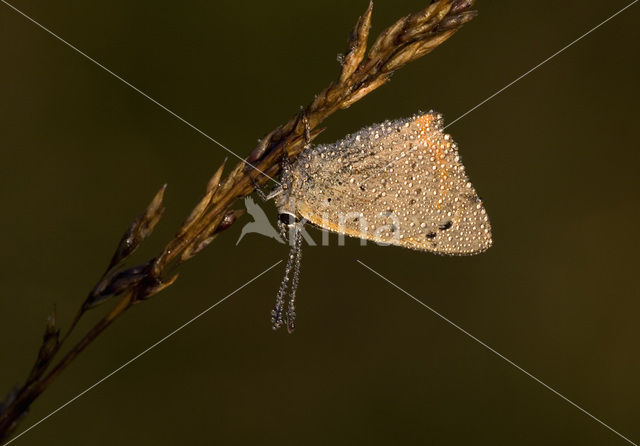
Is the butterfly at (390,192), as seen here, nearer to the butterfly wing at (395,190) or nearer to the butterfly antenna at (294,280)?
the butterfly wing at (395,190)

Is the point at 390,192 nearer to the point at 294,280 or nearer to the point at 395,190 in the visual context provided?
the point at 395,190

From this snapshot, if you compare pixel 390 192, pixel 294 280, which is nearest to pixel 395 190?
pixel 390 192

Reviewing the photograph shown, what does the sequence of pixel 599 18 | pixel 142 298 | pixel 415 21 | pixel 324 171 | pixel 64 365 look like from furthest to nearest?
1. pixel 599 18
2. pixel 324 171
3. pixel 415 21
4. pixel 142 298
5. pixel 64 365

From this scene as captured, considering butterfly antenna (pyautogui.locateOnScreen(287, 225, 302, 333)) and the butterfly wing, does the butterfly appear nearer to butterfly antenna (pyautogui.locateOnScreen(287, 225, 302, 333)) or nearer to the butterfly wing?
the butterfly wing

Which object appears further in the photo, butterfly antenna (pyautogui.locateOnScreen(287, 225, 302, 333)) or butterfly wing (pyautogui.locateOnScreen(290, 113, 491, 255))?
butterfly antenna (pyautogui.locateOnScreen(287, 225, 302, 333))

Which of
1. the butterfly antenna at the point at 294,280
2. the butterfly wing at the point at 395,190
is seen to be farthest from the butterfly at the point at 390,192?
the butterfly antenna at the point at 294,280

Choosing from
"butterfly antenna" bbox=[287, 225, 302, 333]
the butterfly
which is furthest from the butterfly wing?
"butterfly antenna" bbox=[287, 225, 302, 333]

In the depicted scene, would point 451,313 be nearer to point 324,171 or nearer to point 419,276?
point 419,276

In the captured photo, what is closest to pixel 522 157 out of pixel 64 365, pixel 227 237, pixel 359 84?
pixel 227 237
